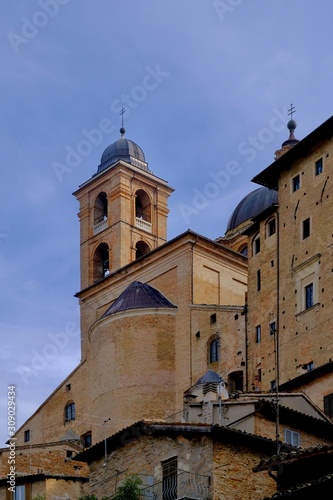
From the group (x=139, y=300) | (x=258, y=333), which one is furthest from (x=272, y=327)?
(x=139, y=300)

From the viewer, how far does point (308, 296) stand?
49.2 metres

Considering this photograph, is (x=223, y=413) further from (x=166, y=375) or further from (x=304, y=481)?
(x=166, y=375)

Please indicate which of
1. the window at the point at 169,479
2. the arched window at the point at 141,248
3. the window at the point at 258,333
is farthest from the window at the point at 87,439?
the window at the point at 169,479

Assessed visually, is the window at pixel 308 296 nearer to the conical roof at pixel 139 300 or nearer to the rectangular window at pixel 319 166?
the rectangular window at pixel 319 166

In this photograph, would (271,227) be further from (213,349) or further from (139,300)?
(139,300)

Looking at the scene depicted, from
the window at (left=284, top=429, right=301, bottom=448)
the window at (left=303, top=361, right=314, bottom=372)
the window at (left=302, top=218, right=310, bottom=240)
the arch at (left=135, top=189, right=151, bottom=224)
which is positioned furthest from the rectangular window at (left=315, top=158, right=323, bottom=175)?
the arch at (left=135, top=189, right=151, bottom=224)

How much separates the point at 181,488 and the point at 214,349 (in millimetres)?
24762

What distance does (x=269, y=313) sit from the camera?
5119 cm

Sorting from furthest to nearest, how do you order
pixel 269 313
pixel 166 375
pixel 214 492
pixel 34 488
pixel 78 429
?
pixel 78 429, pixel 166 375, pixel 269 313, pixel 34 488, pixel 214 492

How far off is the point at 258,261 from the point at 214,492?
958 inches

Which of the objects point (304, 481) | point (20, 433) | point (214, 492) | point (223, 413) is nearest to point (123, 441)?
point (223, 413)

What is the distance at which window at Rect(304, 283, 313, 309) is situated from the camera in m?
48.8

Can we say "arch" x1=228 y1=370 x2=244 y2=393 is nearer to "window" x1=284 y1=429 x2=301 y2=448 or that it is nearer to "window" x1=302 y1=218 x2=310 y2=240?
"window" x1=302 y1=218 x2=310 y2=240

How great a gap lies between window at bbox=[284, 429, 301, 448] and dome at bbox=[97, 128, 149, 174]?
135 feet
